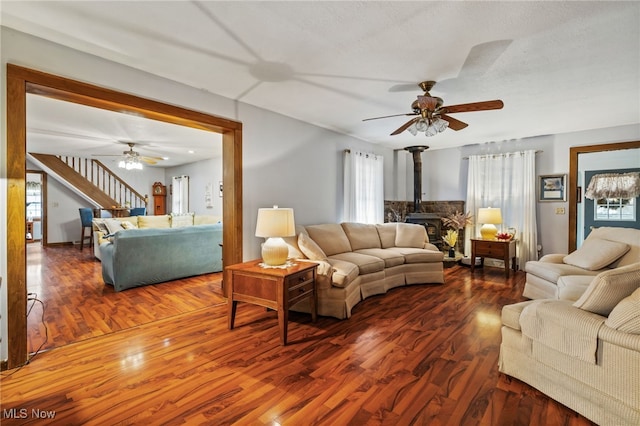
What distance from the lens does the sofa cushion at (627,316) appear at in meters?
1.51

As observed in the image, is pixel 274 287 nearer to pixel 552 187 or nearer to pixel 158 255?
pixel 158 255

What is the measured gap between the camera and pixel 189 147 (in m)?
6.52

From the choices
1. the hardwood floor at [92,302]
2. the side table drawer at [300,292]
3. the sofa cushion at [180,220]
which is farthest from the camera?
the sofa cushion at [180,220]

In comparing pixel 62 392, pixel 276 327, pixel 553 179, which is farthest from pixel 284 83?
pixel 553 179

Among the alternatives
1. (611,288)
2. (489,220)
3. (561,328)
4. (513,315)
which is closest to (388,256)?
(513,315)

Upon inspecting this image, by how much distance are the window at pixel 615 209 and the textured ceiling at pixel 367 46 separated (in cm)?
443

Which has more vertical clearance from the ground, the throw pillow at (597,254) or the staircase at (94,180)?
the staircase at (94,180)

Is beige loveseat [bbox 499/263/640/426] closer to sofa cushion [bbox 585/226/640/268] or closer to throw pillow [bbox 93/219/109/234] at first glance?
sofa cushion [bbox 585/226/640/268]

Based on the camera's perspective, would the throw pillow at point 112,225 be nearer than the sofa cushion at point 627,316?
No

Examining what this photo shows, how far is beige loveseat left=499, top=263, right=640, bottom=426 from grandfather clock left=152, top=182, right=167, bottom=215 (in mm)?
9996

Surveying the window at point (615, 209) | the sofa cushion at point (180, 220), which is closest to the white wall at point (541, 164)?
the window at point (615, 209)

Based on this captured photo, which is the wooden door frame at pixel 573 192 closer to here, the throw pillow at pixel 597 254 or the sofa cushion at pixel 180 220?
the throw pillow at pixel 597 254

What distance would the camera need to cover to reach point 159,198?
9656mm

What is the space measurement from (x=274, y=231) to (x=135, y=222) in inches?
204
